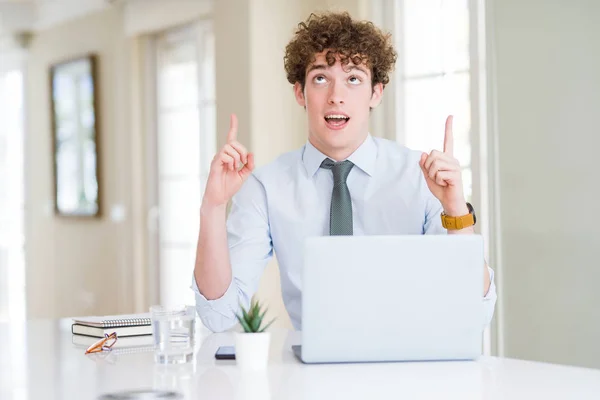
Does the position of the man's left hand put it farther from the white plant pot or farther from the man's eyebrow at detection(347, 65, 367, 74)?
the white plant pot

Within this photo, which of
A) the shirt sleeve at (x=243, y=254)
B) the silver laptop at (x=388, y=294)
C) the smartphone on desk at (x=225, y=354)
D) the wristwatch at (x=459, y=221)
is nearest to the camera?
the silver laptop at (x=388, y=294)

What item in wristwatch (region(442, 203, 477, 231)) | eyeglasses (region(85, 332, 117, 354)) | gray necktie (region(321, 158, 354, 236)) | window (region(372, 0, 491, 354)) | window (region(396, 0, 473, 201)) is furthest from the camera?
window (region(396, 0, 473, 201))

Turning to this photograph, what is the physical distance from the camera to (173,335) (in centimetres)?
172

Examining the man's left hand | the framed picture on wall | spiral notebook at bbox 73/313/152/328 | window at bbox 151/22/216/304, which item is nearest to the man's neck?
the man's left hand

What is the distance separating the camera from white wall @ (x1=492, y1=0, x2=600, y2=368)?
3.13m

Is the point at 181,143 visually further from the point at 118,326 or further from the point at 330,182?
the point at 118,326

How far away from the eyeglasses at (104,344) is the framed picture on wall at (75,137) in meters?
4.40

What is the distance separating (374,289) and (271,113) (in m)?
2.83

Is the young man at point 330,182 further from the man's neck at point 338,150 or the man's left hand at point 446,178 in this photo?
the man's left hand at point 446,178

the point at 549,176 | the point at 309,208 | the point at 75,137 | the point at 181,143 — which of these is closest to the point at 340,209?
the point at 309,208

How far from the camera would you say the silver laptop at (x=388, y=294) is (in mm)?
1615

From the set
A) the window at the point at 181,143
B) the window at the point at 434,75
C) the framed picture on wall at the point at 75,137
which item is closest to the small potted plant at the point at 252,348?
the window at the point at 434,75

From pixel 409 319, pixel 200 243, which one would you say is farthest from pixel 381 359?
pixel 200 243

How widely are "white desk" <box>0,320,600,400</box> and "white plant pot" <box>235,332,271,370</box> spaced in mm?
22
